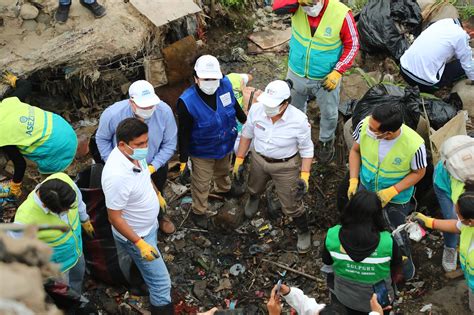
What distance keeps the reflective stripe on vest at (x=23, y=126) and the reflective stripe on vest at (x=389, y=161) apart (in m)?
2.45

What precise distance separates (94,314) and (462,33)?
13.6 feet

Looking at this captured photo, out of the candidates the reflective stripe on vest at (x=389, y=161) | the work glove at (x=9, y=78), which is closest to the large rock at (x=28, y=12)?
the work glove at (x=9, y=78)

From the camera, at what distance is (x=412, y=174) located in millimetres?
4055

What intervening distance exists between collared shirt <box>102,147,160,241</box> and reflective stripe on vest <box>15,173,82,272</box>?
272 millimetres

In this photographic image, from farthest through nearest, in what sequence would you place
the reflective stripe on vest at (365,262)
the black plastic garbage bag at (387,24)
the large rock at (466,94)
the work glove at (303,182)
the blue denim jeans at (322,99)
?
the black plastic garbage bag at (387,24) → the large rock at (466,94) → the blue denim jeans at (322,99) → the work glove at (303,182) → the reflective stripe on vest at (365,262)

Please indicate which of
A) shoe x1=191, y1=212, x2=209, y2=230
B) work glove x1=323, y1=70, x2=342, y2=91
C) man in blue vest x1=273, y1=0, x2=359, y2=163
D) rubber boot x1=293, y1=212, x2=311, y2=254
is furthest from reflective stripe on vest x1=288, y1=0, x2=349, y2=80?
shoe x1=191, y1=212, x2=209, y2=230

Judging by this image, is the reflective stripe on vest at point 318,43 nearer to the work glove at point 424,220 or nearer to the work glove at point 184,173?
the work glove at point 184,173

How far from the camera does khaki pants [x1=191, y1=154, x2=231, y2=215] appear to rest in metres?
4.89

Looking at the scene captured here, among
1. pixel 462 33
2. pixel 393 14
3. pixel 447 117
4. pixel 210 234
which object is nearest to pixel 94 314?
pixel 210 234

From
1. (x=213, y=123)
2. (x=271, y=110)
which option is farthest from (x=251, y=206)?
Result: (x=271, y=110)

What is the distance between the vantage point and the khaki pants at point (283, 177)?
4559 mm

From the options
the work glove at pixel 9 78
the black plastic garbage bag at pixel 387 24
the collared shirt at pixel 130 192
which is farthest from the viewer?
the black plastic garbage bag at pixel 387 24

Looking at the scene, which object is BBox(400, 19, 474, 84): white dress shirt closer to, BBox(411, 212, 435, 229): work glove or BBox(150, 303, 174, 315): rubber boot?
BBox(411, 212, 435, 229): work glove

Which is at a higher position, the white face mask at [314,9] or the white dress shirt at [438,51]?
the white face mask at [314,9]
